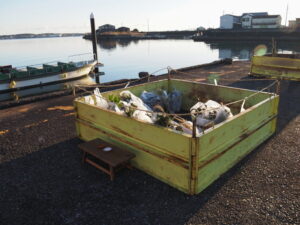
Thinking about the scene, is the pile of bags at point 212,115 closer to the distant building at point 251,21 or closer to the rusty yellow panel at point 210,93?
the rusty yellow panel at point 210,93

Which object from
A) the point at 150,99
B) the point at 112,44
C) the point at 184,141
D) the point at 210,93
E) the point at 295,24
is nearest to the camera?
the point at 184,141

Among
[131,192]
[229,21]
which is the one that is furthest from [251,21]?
[131,192]

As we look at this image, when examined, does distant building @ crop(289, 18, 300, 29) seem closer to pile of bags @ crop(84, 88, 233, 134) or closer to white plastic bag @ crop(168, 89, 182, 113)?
white plastic bag @ crop(168, 89, 182, 113)

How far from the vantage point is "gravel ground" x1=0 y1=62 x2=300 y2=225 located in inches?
173

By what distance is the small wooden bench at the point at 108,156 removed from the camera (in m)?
5.28

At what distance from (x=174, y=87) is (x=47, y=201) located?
634 centimetres

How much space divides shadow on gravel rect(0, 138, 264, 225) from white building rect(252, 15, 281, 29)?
95261 millimetres

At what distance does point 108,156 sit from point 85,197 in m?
0.96

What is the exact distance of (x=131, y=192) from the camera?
Result: 5059 millimetres

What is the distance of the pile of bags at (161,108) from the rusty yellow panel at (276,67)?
8625mm

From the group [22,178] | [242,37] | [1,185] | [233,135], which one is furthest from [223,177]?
[242,37]

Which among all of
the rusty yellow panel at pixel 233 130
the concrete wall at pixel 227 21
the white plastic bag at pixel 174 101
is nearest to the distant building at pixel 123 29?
the concrete wall at pixel 227 21

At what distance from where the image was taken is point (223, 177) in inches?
215

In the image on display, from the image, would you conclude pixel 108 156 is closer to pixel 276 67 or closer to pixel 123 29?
pixel 276 67
